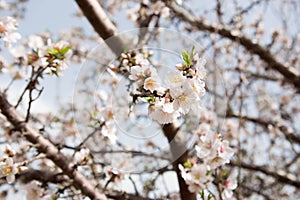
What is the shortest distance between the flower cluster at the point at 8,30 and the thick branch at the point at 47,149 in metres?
0.26

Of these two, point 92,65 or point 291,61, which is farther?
point 291,61

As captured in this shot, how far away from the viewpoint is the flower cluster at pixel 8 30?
1.85 metres

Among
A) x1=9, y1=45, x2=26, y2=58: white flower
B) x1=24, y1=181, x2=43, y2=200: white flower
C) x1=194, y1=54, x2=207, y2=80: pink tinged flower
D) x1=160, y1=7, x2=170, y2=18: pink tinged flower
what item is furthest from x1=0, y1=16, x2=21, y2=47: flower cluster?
x1=160, y1=7, x2=170, y2=18: pink tinged flower

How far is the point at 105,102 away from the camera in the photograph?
7.05 ft

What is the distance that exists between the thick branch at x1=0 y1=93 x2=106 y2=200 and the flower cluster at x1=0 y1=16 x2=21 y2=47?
0.26 metres

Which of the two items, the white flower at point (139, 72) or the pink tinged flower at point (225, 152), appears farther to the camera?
the pink tinged flower at point (225, 152)

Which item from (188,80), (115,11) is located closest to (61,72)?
(188,80)

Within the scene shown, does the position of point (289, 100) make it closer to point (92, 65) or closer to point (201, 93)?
point (92, 65)

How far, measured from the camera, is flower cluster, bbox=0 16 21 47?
6.06ft

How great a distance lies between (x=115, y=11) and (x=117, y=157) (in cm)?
267

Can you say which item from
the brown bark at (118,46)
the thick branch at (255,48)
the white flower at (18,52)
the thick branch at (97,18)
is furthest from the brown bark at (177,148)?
the thick branch at (255,48)

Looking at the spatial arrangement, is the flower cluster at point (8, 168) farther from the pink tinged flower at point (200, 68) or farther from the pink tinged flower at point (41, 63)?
the pink tinged flower at point (200, 68)

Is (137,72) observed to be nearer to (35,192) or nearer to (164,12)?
(35,192)

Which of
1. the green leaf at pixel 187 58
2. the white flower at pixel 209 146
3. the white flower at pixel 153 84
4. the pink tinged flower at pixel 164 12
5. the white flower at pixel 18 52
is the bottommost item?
the white flower at pixel 153 84
